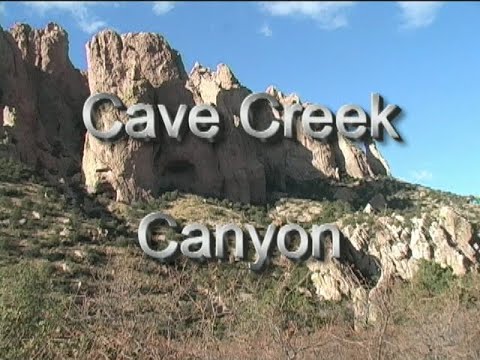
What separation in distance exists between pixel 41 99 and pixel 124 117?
12.1m

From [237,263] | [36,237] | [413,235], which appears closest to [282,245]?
[237,263]

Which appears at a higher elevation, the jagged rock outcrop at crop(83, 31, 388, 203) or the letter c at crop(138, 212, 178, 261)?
the jagged rock outcrop at crop(83, 31, 388, 203)

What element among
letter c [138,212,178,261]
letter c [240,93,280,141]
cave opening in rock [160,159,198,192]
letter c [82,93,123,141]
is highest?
letter c [240,93,280,141]

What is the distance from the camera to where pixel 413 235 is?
134 feet

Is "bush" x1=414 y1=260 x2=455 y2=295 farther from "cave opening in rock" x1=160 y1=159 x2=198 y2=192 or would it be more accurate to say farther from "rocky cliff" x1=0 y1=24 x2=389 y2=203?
"cave opening in rock" x1=160 y1=159 x2=198 y2=192

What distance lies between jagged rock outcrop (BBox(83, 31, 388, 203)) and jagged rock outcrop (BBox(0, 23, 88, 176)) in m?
3.47

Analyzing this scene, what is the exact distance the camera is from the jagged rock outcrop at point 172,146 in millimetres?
48312

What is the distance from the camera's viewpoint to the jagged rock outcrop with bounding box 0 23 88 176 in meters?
47.3

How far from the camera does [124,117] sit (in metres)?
48.5

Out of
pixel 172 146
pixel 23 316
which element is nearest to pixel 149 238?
pixel 172 146

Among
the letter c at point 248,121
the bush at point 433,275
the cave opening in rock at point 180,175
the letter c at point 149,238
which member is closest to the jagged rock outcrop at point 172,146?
the cave opening in rock at point 180,175

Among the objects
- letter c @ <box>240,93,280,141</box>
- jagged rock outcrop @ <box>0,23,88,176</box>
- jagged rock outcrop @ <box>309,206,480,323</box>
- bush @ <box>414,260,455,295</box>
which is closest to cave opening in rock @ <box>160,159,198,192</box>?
letter c @ <box>240,93,280,141</box>

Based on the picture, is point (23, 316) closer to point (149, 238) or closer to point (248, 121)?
point (149, 238)

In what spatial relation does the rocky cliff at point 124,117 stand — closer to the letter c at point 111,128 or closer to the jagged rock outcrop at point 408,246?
the letter c at point 111,128
